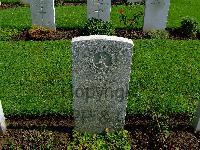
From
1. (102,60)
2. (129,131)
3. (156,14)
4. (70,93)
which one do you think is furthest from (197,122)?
(156,14)

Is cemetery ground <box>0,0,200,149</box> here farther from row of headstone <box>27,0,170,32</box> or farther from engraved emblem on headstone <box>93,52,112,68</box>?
engraved emblem on headstone <box>93,52,112,68</box>

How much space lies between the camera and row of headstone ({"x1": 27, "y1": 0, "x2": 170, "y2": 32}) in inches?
421

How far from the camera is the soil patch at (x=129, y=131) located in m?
6.53

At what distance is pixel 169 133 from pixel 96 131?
1.39 m

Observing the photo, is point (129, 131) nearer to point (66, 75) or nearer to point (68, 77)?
point (68, 77)

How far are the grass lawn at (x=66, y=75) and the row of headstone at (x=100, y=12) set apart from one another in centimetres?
53

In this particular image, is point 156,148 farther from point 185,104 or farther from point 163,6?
point 163,6

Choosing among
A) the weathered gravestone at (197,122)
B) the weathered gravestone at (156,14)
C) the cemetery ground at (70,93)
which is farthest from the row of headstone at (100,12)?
the weathered gravestone at (197,122)

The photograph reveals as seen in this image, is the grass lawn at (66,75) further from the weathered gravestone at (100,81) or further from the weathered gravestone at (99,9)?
the weathered gravestone at (100,81)

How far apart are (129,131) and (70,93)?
1.71 meters

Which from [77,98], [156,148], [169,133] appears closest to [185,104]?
[169,133]

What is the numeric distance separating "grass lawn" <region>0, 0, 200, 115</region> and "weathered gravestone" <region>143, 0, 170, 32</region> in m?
0.89

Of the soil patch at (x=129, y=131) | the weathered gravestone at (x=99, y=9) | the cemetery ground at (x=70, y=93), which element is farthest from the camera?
the weathered gravestone at (x=99, y=9)

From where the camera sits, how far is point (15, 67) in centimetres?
884
